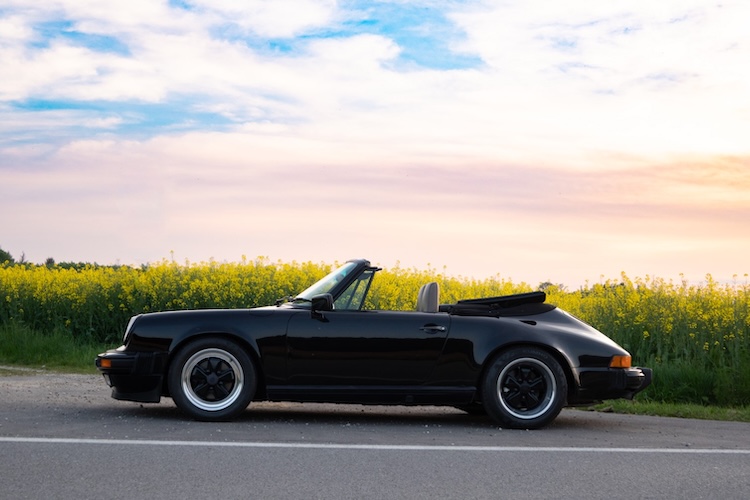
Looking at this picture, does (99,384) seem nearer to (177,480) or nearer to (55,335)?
(55,335)

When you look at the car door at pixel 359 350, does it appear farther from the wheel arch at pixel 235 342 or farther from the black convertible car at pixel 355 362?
the wheel arch at pixel 235 342

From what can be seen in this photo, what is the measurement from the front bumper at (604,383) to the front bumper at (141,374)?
3732 millimetres

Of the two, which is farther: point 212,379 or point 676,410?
point 676,410

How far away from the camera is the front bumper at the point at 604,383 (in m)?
8.91

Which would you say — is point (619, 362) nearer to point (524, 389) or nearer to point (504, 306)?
point (524, 389)

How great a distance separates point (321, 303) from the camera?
8.81m

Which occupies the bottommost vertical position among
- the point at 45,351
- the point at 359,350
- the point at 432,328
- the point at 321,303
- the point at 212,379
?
the point at 45,351

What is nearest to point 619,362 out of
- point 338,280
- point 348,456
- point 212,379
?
point 338,280

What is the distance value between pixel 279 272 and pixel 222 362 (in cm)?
1147

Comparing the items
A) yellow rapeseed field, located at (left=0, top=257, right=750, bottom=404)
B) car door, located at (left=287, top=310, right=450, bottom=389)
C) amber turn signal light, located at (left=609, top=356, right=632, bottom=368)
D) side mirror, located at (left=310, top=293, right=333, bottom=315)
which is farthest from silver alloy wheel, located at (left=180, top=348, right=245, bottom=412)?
yellow rapeseed field, located at (left=0, top=257, right=750, bottom=404)

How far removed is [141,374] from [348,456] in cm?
258

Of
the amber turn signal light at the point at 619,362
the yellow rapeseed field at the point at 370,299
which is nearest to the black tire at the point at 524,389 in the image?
the amber turn signal light at the point at 619,362

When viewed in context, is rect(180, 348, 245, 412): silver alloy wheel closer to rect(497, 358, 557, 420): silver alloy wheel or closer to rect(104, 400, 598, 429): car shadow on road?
rect(104, 400, 598, 429): car shadow on road

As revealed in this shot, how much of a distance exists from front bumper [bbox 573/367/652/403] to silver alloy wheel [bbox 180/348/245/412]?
3046mm
